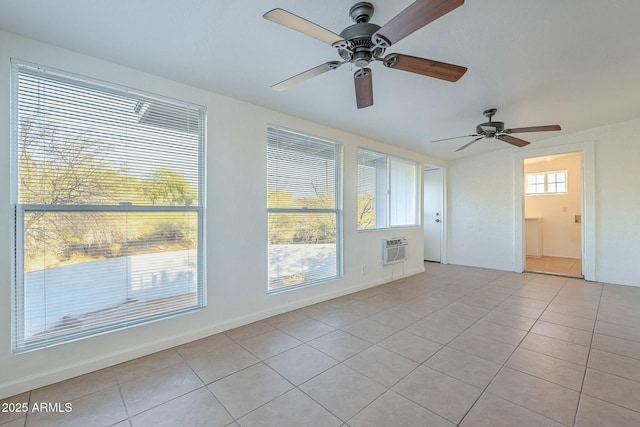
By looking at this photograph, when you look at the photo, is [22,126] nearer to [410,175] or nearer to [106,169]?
[106,169]

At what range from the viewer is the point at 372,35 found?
150cm

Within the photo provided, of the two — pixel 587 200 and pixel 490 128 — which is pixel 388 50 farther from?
pixel 587 200

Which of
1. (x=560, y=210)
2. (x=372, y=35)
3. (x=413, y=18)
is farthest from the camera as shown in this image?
(x=560, y=210)

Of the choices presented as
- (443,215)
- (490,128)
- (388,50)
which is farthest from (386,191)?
(388,50)

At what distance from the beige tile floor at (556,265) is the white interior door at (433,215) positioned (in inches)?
70.4

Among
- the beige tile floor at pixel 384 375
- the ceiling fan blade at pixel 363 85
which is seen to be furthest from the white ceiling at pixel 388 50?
the beige tile floor at pixel 384 375

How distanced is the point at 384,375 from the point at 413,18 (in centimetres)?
223

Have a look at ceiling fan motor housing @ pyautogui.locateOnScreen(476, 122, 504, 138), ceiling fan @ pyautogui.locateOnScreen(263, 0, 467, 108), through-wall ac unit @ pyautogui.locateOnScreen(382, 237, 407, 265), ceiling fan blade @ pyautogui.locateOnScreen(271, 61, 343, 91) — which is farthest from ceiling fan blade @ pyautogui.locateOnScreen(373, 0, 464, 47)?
through-wall ac unit @ pyautogui.locateOnScreen(382, 237, 407, 265)

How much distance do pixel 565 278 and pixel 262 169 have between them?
5580 mm

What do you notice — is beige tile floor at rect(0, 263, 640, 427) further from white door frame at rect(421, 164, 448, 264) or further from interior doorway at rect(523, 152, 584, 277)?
interior doorway at rect(523, 152, 584, 277)

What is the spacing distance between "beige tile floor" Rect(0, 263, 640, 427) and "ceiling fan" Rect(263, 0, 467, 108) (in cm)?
211

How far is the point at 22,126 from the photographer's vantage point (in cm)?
186

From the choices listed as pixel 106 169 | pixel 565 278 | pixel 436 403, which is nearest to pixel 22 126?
pixel 106 169

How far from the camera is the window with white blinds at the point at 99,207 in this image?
1.89 m
